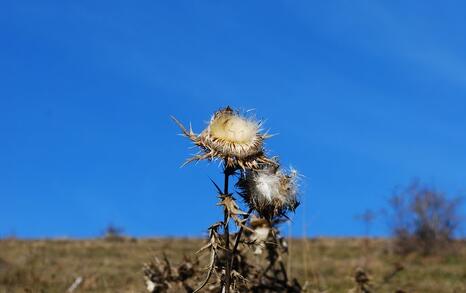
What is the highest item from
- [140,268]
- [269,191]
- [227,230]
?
[140,268]

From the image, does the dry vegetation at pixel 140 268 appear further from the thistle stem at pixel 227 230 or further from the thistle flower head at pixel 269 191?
the thistle stem at pixel 227 230

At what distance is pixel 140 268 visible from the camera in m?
12.6

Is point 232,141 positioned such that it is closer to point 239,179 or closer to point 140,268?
point 239,179

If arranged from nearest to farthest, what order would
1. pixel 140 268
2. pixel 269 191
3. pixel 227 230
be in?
1. pixel 227 230
2. pixel 269 191
3. pixel 140 268

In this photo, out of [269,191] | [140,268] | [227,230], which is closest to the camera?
[227,230]

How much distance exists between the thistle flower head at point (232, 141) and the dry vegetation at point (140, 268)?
2.88m

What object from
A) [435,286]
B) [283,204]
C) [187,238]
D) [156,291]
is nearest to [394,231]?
[187,238]

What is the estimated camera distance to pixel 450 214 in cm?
2403

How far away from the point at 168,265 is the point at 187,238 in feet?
51.0

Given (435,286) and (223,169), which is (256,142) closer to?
(223,169)

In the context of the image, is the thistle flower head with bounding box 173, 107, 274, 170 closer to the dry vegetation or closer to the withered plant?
the withered plant

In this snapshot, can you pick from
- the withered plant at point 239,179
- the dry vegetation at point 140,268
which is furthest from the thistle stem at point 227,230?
the dry vegetation at point 140,268

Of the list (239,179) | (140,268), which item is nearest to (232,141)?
(239,179)

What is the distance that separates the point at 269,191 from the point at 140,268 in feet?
29.9
